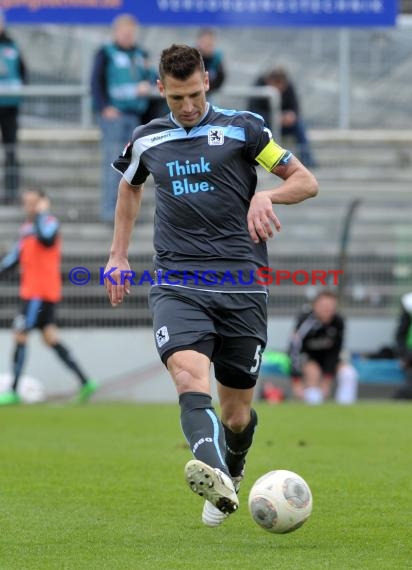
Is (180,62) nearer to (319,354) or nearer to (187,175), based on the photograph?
(187,175)

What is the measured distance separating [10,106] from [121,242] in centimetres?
1246

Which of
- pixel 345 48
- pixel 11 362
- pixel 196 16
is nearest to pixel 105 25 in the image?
pixel 196 16

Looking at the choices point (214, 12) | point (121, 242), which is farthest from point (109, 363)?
point (121, 242)

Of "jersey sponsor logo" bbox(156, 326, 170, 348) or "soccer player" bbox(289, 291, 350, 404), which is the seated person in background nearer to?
"soccer player" bbox(289, 291, 350, 404)

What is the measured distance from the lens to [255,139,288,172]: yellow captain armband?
6.82 m

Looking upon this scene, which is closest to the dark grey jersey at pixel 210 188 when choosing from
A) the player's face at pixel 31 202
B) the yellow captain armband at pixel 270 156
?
the yellow captain armband at pixel 270 156

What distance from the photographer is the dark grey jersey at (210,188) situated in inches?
270

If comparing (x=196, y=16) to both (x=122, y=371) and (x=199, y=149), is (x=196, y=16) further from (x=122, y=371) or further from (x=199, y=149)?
(x=199, y=149)

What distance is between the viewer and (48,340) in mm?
16312

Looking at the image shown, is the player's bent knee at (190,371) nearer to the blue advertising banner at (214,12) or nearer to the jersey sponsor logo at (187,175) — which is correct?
the jersey sponsor logo at (187,175)

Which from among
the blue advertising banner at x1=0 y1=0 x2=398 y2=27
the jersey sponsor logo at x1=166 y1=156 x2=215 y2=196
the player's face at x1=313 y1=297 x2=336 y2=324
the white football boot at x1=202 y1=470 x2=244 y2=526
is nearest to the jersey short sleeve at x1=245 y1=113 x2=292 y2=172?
the jersey sponsor logo at x1=166 y1=156 x2=215 y2=196

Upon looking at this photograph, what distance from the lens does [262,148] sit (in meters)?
6.86

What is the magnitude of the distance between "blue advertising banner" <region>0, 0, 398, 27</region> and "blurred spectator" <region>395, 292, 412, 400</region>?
201 inches
